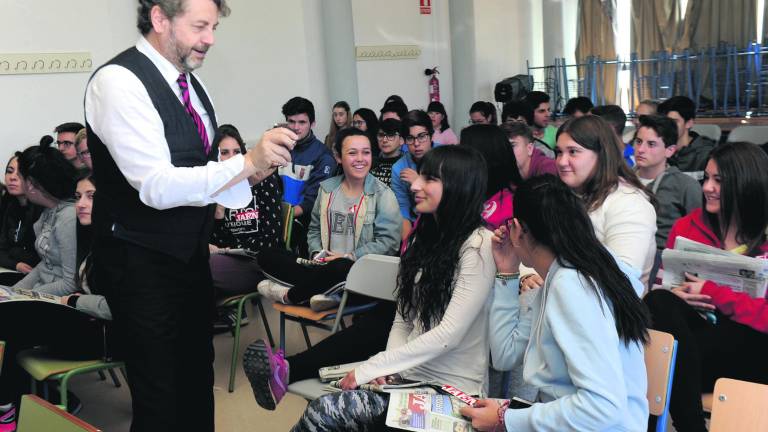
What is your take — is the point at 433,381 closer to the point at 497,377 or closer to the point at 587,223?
the point at 497,377

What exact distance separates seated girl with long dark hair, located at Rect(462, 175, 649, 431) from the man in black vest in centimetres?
66

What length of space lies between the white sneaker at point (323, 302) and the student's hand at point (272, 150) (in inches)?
62.0

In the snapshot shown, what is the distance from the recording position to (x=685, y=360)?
2373 mm

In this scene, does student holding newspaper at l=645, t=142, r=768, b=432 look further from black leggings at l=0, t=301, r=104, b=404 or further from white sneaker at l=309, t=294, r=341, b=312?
black leggings at l=0, t=301, r=104, b=404

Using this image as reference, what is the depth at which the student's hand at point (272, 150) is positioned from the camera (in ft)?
6.03

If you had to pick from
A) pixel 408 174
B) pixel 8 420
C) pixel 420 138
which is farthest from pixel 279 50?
pixel 8 420

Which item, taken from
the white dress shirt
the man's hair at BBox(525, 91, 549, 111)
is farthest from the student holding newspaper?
the man's hair at BBox(525, 91, 549, 111)

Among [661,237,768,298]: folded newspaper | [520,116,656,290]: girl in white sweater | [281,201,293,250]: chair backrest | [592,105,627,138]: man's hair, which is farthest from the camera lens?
[592,105,627,138]: man's hair

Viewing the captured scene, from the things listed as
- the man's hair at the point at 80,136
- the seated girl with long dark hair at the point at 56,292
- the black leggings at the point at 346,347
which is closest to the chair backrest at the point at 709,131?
the black leggings at the point at 346,347

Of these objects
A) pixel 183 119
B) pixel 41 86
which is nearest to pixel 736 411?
pixel 183 119

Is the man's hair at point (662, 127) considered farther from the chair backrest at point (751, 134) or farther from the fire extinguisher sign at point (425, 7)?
the fire extinguisher sign at point (425, 7)

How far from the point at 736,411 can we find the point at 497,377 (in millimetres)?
Result: 840

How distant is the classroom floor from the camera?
133 inches

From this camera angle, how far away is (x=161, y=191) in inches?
70.8
